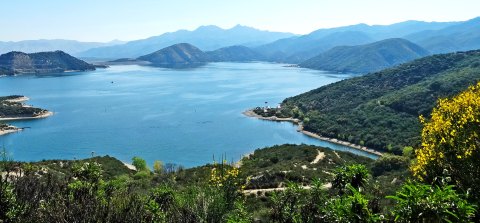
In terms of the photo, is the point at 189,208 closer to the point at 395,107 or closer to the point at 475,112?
the point at 475,112

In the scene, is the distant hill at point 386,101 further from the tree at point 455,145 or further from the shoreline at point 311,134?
the tree at point 455,145

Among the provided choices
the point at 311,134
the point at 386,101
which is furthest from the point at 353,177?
the point at 386,101

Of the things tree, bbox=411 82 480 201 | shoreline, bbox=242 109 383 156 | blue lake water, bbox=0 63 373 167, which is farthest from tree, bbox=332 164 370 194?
shoreline, bbox=242 109 383 156

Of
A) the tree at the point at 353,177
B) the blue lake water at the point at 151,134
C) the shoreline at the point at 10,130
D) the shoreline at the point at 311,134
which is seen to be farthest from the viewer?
the shoreline at the point at 10,130

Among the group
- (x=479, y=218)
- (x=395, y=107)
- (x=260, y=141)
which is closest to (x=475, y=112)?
(x=479, y=218)

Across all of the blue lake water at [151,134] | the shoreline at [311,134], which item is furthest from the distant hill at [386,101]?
the blue lake water at [151,134]

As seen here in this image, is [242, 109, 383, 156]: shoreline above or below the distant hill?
below

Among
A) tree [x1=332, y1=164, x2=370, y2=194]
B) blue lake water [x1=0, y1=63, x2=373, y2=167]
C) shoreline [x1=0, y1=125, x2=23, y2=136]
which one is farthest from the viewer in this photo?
shoreline [x1=0, y1=125, x2=23, y2=136]

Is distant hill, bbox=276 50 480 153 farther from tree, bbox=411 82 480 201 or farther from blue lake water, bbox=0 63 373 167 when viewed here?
tree, bbox=411 82 480 201
